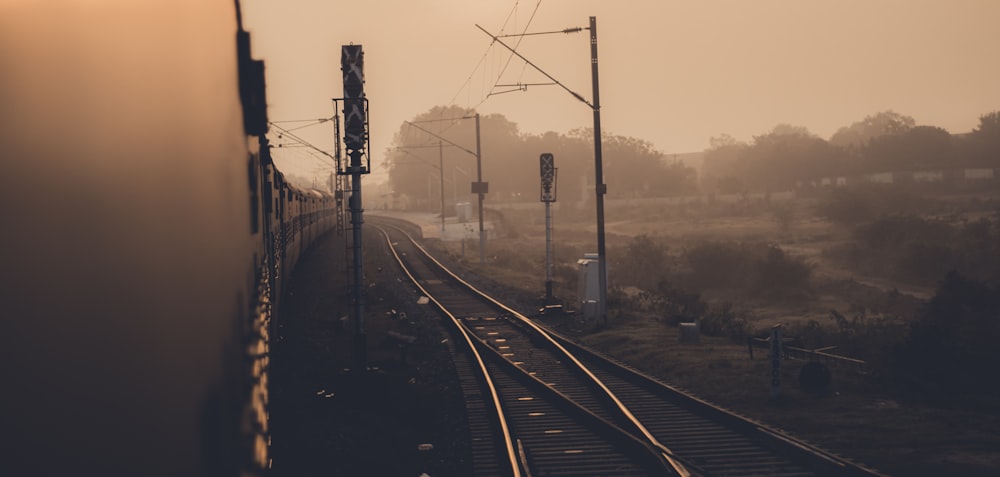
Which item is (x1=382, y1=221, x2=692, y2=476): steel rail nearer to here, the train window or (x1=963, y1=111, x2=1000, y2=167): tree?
the train window

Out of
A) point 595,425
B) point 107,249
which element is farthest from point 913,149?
point 107,249

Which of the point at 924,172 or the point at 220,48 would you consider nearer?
the point at 220,48

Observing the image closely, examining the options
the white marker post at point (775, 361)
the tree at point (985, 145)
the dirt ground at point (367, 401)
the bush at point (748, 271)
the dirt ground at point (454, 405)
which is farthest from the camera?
the tree at point (985, 145)

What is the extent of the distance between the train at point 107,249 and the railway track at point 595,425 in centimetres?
668

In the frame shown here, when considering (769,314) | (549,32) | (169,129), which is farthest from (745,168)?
(169,129)

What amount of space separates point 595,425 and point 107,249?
9.67 meters

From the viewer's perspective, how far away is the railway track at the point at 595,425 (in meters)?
9.05

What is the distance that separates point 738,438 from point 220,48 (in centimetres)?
801

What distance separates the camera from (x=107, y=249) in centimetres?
167

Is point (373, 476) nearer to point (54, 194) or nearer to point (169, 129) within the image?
point (169, 129)

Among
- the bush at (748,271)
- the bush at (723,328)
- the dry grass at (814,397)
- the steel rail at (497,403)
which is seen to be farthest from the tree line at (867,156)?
the steel rail at (497,403)

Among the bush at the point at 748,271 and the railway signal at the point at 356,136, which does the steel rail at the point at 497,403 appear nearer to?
the railway signal at the point at 356,136

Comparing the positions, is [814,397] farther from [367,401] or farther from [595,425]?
[367,401]

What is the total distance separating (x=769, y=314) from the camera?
29.8 m
